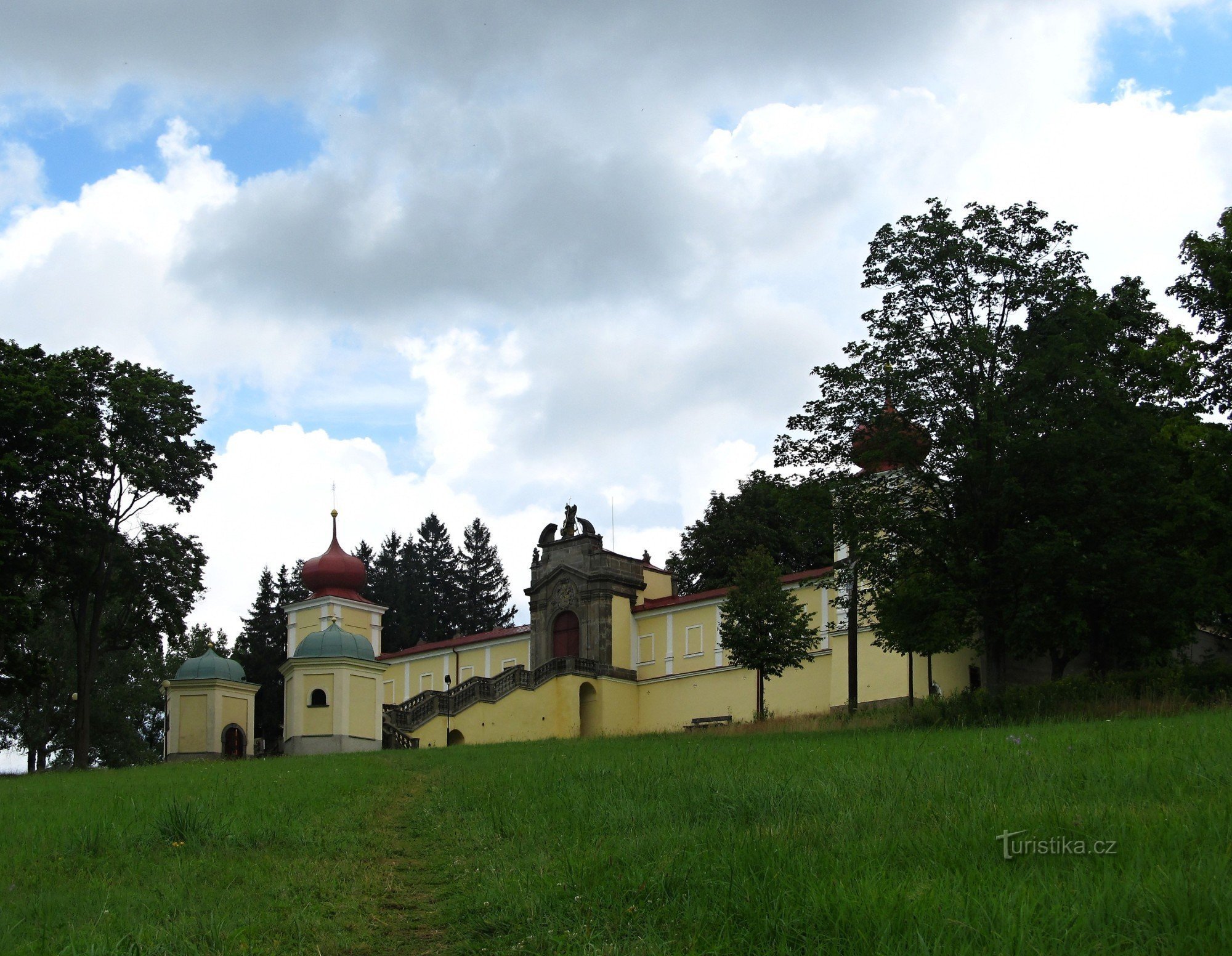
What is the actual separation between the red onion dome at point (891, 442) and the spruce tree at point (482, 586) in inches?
2636

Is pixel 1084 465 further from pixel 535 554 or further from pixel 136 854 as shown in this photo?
pixel 535 554

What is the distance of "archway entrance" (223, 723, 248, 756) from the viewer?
4694cm

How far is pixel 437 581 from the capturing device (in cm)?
9562

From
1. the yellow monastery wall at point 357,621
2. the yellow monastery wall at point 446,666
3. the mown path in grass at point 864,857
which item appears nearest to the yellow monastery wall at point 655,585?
the yellow monastery wall at point 446,666

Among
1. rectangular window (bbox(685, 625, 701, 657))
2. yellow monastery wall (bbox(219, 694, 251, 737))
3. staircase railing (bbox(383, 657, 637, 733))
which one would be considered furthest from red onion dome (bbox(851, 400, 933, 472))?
yellow monastery wall (bbox(219, 694, 251, 737))

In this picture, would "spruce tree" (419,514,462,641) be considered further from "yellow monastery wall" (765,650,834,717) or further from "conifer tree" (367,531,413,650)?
"yellow monastery wall" (765,650,834,717)

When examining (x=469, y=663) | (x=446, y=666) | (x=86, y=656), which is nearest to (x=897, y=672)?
(x=469, y=663)

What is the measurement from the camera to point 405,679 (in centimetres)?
6719

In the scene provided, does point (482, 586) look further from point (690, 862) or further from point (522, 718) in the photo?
point (690, 862)

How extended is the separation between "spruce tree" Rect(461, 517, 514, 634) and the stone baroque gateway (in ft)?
90.3

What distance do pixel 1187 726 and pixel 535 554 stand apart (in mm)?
43815

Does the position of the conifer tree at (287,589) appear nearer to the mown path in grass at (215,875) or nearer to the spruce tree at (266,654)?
the spruce tree at (266,654)

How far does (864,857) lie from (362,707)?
37.0 m

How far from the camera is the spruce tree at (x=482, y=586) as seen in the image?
94.4 meters
